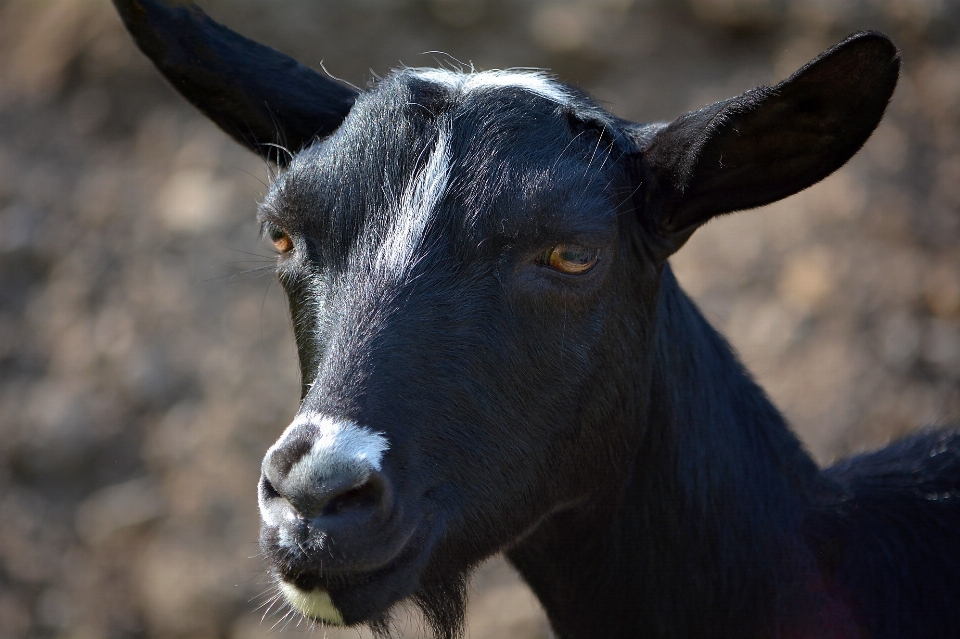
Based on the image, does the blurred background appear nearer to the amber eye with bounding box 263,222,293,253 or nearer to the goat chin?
the amber eye with bounding box 263,222,293,253

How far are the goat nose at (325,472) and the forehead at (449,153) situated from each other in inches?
40.2

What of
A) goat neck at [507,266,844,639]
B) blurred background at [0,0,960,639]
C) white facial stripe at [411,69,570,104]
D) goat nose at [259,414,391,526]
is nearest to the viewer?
goat nose at [259,414,391,526]

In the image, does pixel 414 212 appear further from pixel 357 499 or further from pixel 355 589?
pixel 355 589

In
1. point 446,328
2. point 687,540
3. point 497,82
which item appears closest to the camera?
point 446,328

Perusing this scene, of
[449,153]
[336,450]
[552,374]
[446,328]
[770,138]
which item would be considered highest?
[449,153]

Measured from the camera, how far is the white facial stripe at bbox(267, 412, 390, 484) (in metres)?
3.08

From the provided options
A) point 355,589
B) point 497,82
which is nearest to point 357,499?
point 355,589

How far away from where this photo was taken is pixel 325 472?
10.0ft

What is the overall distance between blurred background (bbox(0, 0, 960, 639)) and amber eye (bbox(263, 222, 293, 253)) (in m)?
3.41

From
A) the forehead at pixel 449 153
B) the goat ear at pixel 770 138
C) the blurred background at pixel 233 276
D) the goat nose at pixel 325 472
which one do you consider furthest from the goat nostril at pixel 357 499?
the blurred background at pixel 233 276

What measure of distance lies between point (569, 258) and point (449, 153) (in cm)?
65

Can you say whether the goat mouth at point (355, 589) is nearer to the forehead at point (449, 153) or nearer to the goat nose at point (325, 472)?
the goat nose at point (325, 472)

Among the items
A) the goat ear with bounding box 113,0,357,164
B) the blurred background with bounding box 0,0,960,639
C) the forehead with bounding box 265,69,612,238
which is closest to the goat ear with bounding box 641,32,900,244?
the forehead with bounding box 265,69,612,238

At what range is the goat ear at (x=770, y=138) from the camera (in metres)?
3.52
